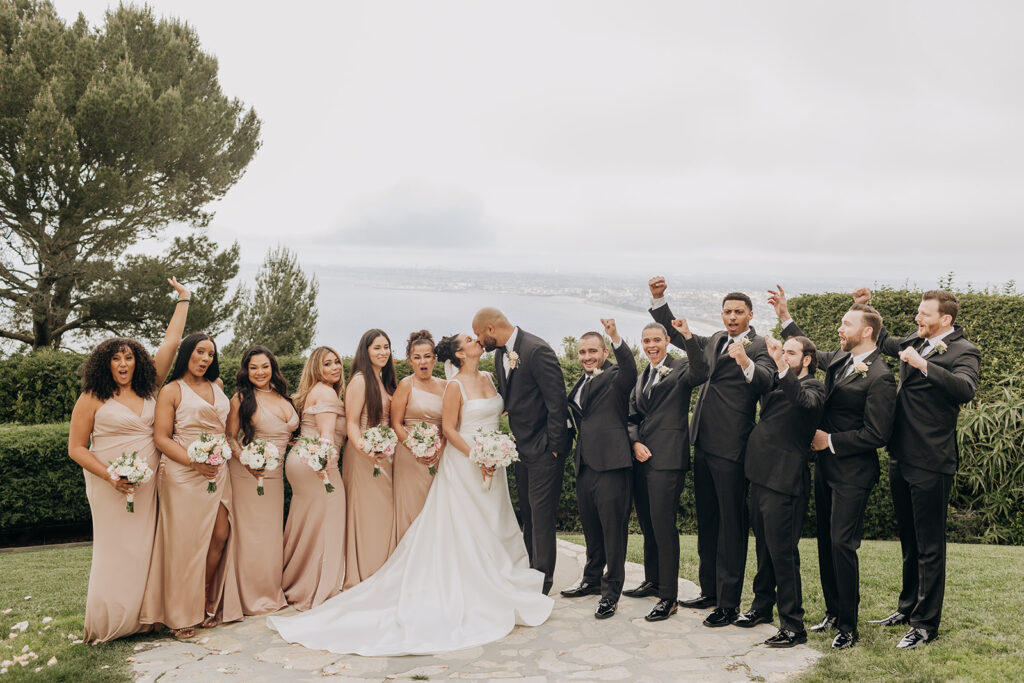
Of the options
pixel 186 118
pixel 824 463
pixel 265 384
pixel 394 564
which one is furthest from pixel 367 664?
pixel 186 118

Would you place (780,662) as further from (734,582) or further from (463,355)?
(463,355)

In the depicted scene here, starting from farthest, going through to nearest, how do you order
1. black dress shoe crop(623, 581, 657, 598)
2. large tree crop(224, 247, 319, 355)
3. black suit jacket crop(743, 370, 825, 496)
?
large tree crop(224, 247, 319, 355) < black dress shoe crop(623, 581, 657, 598) < black suit jacket crop(743, 370, 825, 496)

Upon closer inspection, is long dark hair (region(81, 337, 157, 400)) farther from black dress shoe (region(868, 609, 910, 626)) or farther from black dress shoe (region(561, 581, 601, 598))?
black dress shoe (region(868, 609, 910, 626))

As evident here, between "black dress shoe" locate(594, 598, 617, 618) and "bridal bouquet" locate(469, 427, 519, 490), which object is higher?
"bridal bouquet" locate(469, 427, 519, 490)

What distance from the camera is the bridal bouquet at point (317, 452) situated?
20.2 feet

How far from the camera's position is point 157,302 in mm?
18766

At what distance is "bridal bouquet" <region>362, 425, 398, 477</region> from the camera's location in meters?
6.29

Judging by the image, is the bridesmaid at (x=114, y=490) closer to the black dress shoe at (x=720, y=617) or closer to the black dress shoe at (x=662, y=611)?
the black dress shoe at (x=662, y=611)

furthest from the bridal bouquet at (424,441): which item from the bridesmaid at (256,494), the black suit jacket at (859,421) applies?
the black suit jacket at (859,421)

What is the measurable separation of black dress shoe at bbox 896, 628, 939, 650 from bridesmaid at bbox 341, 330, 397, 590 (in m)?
3.99

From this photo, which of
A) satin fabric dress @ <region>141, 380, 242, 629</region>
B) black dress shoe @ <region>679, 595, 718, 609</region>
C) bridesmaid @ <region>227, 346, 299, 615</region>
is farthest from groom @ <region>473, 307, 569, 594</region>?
satin fabric dress @ <region>141, 380, 242, 629</region>

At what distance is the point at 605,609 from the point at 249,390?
11.2 ft

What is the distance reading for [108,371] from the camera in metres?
5.73

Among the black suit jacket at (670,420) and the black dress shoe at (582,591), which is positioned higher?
the black suit jacket at (670,420)
